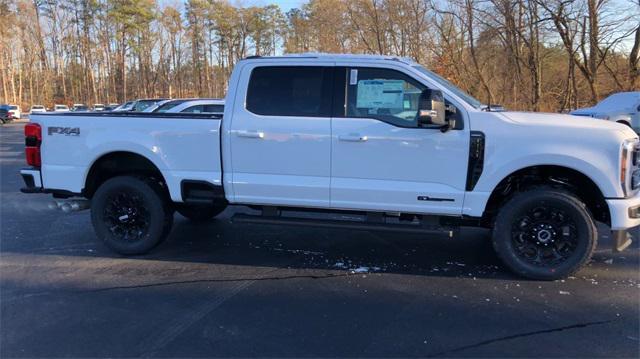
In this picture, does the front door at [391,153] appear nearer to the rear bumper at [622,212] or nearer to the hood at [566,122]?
the hood at [566,122]

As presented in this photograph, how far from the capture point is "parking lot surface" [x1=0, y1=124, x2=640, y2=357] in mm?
3604

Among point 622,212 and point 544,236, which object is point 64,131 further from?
point 622,212

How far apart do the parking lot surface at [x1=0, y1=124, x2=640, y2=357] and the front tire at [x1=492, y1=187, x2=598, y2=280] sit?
0.19 metres

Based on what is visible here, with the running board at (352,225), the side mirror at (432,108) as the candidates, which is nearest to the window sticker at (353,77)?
the side mirror at (432,108)

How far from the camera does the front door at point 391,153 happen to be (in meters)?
4.85

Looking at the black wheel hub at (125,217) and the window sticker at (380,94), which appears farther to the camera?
the black wheel hub at (125,217)

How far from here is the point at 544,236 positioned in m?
4.86

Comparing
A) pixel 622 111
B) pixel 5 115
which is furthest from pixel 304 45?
pixel 622 111

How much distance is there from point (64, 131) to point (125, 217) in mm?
1161

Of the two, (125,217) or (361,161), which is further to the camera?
(125,217)

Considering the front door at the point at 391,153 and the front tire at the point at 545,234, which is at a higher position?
the front door at the point at 391,153

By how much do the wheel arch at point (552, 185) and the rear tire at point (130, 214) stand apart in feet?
11.5

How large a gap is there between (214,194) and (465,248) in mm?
2968

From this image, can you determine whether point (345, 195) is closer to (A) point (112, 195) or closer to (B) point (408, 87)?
(B) point (408, 87)
